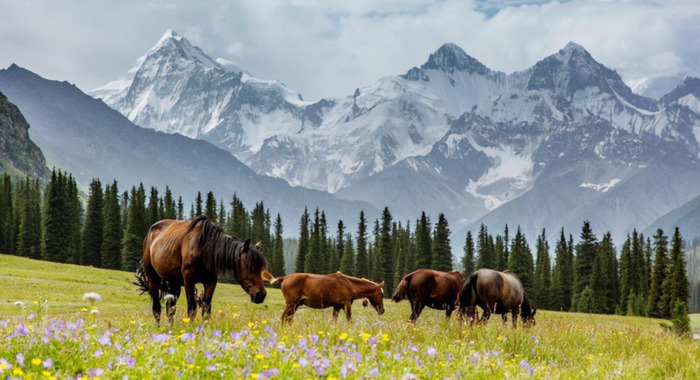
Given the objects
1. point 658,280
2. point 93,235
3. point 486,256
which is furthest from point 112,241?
point 658,280

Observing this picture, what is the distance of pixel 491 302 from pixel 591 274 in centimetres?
9950

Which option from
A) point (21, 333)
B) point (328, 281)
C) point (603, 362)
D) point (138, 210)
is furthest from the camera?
point (138, 210)

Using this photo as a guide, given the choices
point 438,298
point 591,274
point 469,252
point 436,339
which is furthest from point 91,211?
point 436,339

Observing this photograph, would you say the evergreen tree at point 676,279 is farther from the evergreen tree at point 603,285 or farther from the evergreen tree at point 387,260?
the evergreen tree at point 387,260

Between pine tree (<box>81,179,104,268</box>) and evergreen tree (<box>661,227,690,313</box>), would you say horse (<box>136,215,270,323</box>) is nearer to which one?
evergreen tree (<box>661,227,690,313</box>)

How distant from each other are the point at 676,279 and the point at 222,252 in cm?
9995

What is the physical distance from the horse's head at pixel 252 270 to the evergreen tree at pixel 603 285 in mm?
105075

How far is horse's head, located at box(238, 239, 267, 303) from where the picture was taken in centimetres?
1354

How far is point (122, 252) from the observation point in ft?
353

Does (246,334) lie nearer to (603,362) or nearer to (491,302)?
(603,362)

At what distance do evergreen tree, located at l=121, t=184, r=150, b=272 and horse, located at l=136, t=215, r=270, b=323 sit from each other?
95650 mm

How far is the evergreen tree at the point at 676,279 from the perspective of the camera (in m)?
95.7

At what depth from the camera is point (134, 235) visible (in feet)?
363

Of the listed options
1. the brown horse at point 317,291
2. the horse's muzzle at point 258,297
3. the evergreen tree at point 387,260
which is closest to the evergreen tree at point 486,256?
the evergreen tree at point 387,260
